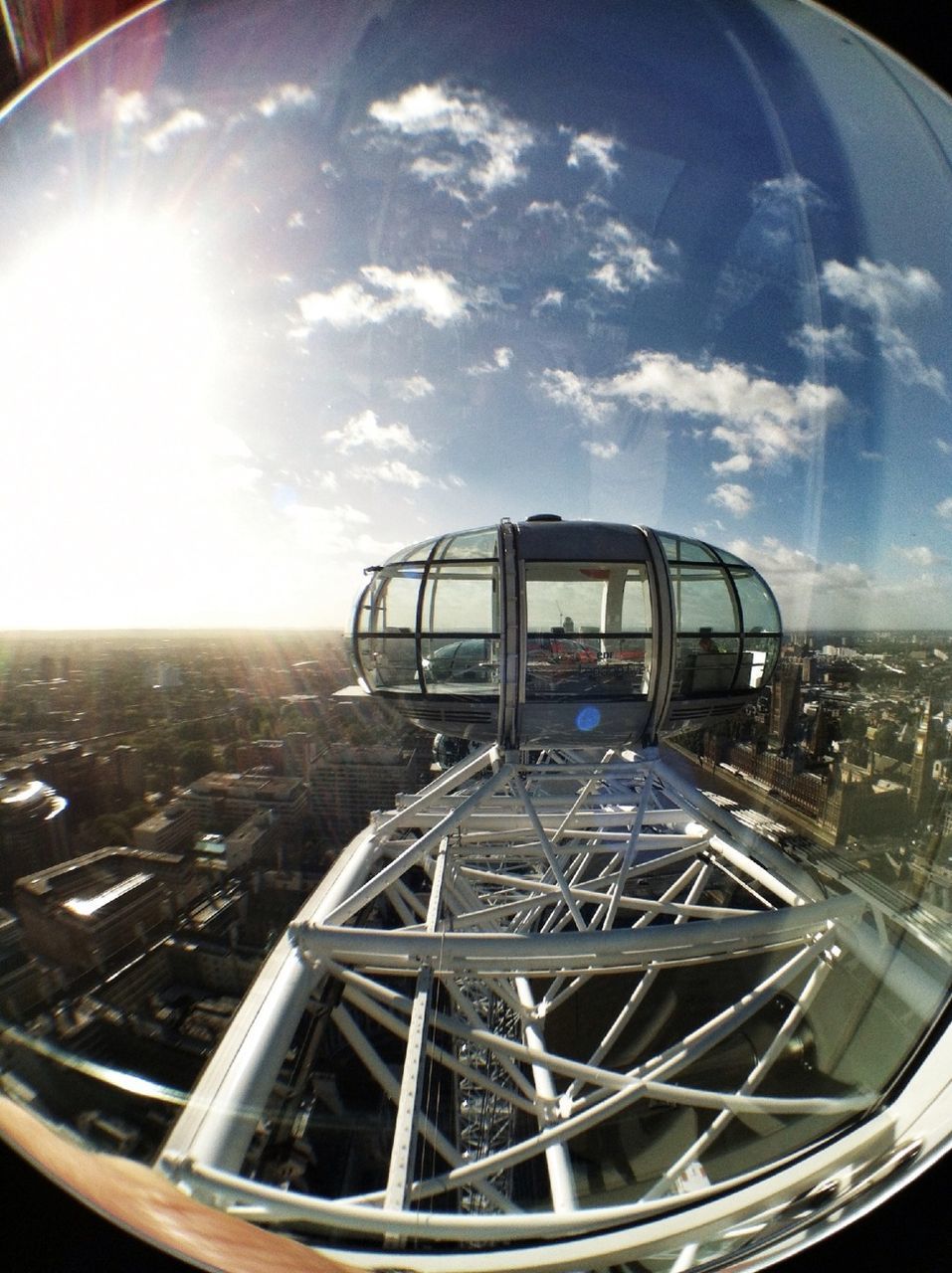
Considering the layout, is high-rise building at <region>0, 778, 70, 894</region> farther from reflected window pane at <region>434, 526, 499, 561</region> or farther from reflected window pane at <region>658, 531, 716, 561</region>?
reflected window pane at <region>658, 531, 716, 561</region>

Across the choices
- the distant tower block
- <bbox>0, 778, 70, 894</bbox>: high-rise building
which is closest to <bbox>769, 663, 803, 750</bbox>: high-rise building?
the distant tower block

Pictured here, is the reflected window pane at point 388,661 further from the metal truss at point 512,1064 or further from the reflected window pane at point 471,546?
the metal truss at point 512,1064

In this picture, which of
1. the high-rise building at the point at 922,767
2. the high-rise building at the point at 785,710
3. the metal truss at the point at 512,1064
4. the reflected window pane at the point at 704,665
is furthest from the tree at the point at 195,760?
the high-rise building at the point at 922,767

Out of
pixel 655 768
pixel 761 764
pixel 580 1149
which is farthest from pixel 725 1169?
pixel 761 764

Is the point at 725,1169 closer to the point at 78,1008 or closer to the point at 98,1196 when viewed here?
the point at 98,1196

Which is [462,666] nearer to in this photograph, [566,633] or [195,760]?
[566,633]

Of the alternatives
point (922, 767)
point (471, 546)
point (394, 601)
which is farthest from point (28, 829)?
point (922, 767)
